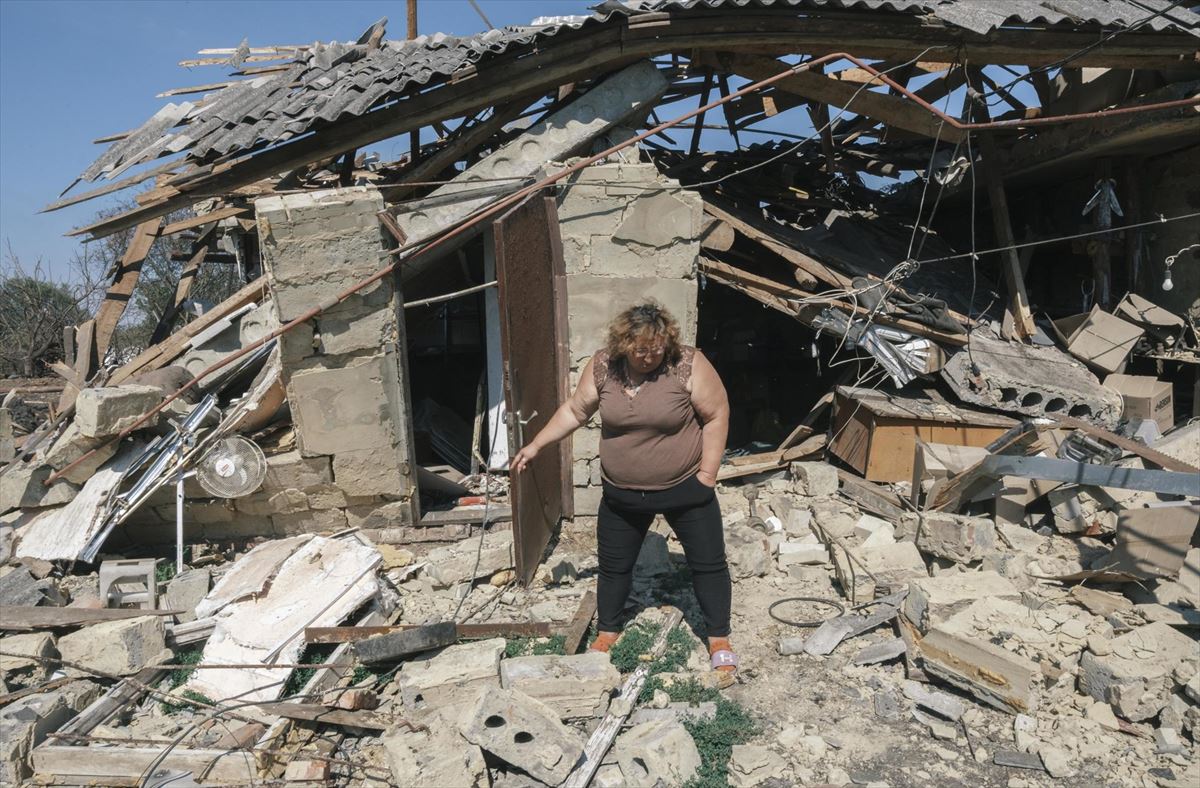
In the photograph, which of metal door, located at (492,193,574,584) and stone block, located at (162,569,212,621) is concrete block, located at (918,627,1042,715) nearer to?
metal door, located at (492,193,574,584)

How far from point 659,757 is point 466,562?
2295 millimetres

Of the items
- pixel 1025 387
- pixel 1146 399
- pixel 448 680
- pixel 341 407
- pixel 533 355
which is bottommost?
pixel 448 680

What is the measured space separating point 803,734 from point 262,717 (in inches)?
105

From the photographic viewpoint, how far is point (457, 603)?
17.0 feet

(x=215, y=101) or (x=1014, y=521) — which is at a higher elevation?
(x=215, y=101)

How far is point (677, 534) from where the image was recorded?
162 inches

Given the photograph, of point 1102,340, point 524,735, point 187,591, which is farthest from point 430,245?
point 1102,340

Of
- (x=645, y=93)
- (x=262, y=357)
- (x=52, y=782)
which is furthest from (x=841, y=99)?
(x=52, y=782)

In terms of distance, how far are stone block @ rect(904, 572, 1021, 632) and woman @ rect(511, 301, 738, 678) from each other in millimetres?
1069

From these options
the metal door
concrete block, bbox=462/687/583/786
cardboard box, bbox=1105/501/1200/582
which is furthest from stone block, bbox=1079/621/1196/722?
the metal door

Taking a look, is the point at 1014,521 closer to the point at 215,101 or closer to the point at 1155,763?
the point at 1155,763

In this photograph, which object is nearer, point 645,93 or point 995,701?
point 995,701

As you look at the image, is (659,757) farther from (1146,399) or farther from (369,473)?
(1146,399)

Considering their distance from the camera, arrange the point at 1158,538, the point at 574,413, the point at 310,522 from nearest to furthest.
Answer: the point at 574,413
the point at 1158,538
the point at 310,522
